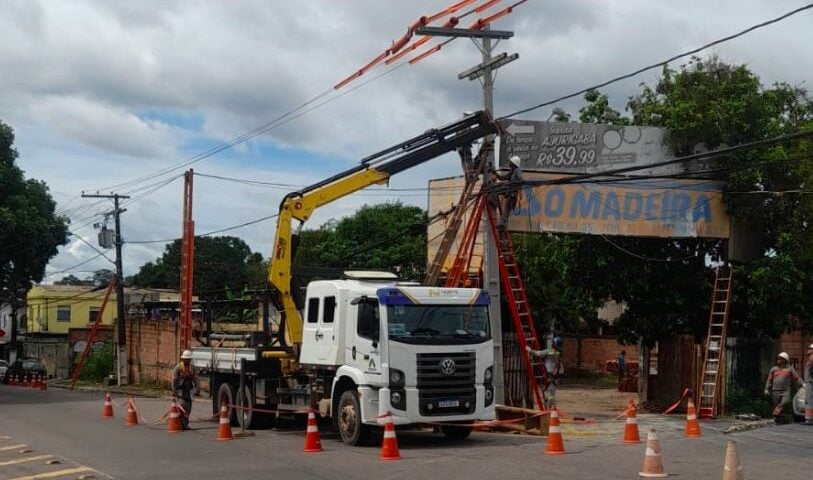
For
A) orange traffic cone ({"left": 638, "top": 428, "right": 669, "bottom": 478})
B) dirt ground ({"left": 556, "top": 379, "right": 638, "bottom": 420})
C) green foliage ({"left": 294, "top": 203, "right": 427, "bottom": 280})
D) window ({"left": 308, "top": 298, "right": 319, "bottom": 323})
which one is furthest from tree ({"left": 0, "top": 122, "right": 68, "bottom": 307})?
orange traffic cone ({"left": 638, "top": 428, "right": 669, "bottom": 478})

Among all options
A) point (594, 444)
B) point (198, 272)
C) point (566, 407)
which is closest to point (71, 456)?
point (594, 444)

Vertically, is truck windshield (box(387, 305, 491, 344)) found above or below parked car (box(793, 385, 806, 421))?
above

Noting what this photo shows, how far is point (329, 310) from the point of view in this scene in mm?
17469

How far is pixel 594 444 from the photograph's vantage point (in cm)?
1603

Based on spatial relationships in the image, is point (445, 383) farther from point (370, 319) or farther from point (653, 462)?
point (653, 462)

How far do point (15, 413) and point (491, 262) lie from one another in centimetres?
1538

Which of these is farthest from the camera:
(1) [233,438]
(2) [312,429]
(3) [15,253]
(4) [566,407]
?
(3) [15,253]

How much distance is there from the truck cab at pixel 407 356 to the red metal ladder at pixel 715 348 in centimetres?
700

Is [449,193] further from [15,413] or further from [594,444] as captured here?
[594,444]

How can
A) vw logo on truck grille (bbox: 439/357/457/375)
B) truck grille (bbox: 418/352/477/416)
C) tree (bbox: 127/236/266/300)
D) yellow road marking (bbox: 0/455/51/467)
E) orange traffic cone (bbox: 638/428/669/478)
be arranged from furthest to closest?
tree (bbox: 127/236/266/300) → vw logo on truck grille (bbox: 439/357/457/375) → truck grille (bbox: 418/352/477/416) → yellow road marking (bbox: 0/455/51/467) → orange traffic cone (bbox: 638/428/669/478)

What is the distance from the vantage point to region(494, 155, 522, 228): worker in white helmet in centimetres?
2039

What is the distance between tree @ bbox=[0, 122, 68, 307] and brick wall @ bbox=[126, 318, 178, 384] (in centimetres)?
581

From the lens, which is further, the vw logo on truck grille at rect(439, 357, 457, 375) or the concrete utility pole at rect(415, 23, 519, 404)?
the concrete utility pole at rect(415, 23, 519, 404)

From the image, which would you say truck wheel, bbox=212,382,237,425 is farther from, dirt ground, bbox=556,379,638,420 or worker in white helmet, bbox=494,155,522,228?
dirt ground, bbox=556,379,638,420
